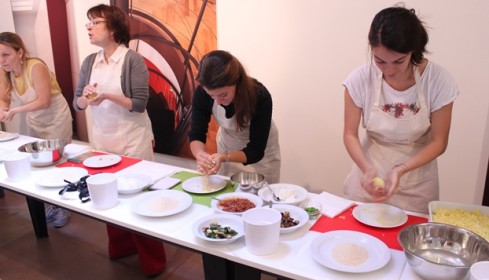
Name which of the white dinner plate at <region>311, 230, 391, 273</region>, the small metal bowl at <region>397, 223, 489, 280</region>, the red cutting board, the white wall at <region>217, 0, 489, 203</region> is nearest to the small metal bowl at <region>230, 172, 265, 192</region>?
the red cutting board

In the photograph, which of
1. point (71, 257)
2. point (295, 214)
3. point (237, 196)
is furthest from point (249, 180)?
point (71, 257)

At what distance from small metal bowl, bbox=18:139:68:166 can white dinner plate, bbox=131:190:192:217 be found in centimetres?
81

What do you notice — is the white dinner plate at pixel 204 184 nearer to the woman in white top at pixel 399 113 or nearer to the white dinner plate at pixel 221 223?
the white dinner plate at pixel 221 223

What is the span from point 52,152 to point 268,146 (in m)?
1.32

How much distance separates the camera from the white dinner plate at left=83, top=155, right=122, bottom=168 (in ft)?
7.55

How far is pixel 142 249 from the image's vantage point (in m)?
2.54

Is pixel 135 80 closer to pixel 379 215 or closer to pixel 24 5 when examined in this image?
pixel 379 215

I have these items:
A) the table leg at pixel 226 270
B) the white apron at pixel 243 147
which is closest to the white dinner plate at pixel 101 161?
the white apron at pixel 243 147

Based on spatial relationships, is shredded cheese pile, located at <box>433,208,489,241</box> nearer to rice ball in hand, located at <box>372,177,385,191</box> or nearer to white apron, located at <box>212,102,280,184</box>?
rice ball in hand, located at <box>372,177,385,191</box>

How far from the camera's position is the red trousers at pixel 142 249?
2546 mm

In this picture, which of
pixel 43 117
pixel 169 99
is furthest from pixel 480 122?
pixel 43 117

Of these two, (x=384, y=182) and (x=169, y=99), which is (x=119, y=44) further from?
(x=384, y=182)

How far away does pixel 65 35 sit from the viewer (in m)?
4.47

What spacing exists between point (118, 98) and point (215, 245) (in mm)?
1437
